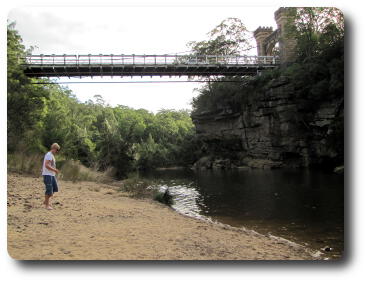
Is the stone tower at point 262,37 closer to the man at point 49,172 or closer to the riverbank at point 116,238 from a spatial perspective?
the riverbank at point 116,238

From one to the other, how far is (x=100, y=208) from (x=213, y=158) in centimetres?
3435

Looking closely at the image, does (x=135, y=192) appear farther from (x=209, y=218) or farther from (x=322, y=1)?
(x=322, y=1)

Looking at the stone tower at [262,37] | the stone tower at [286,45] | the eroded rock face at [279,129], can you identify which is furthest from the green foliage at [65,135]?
the stone tower at [262,37]

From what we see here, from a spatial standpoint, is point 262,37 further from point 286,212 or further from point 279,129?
point 286,212

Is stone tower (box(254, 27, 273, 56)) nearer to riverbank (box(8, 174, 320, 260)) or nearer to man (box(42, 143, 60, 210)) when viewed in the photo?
riverbank (box(8, 174, 320, 260))

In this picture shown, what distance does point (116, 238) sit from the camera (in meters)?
4.82

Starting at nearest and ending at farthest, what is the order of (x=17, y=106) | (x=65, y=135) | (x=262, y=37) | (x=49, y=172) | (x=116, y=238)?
1. (x=116, y=238)
2. (x=49, y=172)
3. (x=17, y=106)
4. (x=65, y=135)
5. (x=262, y=37)

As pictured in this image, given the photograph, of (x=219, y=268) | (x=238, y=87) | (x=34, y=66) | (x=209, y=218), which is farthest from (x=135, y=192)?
(x=238, y=87)

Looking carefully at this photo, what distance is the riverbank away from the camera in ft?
13.4

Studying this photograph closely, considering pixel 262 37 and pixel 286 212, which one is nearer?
pixel 286 212

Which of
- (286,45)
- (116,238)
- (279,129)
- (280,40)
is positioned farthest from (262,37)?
(116,238)

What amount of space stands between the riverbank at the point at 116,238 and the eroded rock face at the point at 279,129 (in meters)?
19.5

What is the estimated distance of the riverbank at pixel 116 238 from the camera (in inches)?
161

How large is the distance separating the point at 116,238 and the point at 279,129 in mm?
29148
